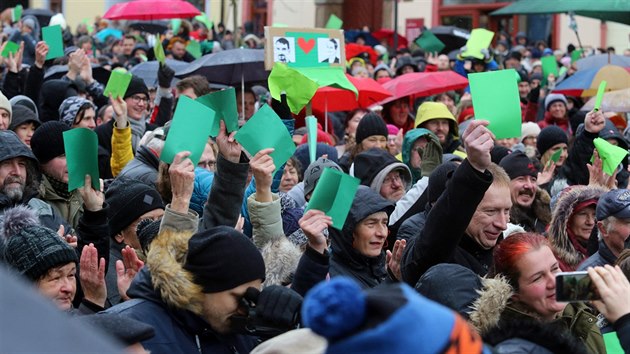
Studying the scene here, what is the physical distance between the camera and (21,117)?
7.02 meters

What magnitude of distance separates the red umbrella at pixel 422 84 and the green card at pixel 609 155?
383cm

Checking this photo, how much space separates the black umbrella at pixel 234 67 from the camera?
10.0m

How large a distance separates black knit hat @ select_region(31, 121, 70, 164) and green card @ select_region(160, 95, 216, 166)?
1614 mm

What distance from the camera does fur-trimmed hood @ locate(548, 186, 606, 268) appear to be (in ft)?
18.1

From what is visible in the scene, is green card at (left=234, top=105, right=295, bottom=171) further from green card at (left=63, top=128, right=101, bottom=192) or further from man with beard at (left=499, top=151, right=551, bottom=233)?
man with beard at (left=499, top=151, right=551, bottom=233)

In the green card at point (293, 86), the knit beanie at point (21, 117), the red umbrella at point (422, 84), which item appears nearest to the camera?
the green card at point (293, 86)

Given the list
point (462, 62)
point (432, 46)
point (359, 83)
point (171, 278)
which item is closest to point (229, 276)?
point (171, 278)

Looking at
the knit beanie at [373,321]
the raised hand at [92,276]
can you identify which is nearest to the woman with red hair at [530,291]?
the raised hand at [92,276]

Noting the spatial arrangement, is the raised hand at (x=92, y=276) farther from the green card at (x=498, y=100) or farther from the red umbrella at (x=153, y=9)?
the red umbrella at (x=153, y=9)

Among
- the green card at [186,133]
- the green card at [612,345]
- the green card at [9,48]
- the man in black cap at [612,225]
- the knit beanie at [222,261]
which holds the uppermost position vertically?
the green card at [186,133]

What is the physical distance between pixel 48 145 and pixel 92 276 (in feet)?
A: 5.72

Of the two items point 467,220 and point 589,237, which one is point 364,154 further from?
point 467,220

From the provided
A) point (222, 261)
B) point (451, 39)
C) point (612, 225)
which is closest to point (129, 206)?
point (222, 261)

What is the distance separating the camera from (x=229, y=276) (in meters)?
3.24
